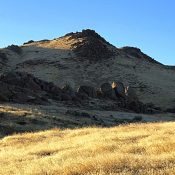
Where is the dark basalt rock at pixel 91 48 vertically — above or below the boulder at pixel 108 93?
above

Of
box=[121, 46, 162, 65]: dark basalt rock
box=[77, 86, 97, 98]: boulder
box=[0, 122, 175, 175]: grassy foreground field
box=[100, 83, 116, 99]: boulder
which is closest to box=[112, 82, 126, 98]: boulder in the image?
box=[100, 83, 116, 99]: boulder

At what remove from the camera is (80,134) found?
25.1 meters

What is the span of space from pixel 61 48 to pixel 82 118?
269ft

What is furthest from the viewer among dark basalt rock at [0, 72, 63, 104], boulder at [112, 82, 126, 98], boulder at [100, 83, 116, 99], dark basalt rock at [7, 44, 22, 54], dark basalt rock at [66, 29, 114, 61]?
dark basalt rock at [7, 44, 22, 54]

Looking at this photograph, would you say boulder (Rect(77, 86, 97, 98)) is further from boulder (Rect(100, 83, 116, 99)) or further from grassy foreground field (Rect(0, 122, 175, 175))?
grassy foreground field (Rect(0, 122, 175, 175))

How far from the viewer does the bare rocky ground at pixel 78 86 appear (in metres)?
45.2

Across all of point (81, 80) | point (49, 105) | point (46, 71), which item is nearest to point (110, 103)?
point (49, 105)

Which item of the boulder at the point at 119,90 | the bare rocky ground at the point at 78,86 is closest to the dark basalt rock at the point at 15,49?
the bare rocky ground at the point at 78,86

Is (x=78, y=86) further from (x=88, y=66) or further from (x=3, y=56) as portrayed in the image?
(x=3, y=56)

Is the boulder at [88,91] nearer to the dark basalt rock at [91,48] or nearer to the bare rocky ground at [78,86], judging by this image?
the bare rocky ground at [78,86]

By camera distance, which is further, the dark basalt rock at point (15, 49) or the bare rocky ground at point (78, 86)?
the dark basalt rock at point (15, 49)

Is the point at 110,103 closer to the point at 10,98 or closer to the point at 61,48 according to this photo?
the point at 10,98

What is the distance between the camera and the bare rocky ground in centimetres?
4525

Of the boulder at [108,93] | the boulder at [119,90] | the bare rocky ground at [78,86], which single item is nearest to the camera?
the bare rocky ground at [78,86]
